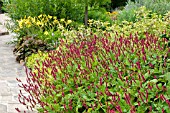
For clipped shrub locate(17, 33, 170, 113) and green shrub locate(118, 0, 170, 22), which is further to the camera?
green shrub locate(118, 0, 170, 22)

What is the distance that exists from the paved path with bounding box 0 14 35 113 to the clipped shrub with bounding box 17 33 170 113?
2.83 ft

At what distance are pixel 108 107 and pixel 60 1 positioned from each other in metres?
5.73

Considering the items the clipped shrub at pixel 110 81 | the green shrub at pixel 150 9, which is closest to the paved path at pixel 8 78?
the clipped shrub at pixel 110 81

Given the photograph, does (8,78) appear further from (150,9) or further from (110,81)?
(150,9)

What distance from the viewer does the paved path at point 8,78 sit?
4.58m

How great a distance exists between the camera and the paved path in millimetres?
4582

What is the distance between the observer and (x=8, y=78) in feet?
19.6

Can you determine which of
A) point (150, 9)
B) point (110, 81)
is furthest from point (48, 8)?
point (110, 81)

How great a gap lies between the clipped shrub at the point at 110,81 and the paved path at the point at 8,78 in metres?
0.86

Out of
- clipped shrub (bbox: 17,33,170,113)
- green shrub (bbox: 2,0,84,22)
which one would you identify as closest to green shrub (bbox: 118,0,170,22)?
green shrub (bbox: 2,0,84,22)

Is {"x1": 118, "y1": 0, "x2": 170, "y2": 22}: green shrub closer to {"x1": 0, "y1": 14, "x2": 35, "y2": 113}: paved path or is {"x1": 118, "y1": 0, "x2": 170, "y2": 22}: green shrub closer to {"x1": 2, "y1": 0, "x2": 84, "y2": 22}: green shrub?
{"x1": 2, "y1": 0, "x2": 84, "y2": 22}: green shrub

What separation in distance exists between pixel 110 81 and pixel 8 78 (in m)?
3.14

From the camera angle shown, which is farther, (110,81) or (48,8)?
(48,8)

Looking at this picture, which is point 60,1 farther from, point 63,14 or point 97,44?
point 97,44
